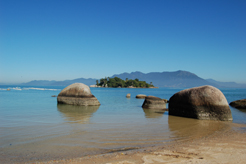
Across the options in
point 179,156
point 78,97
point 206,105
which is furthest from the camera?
point 78,97

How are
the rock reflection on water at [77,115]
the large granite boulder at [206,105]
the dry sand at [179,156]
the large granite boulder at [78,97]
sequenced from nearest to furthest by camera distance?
1. the dry sand at [179,156]
2. the rock reflection on water at [77,115]
3. the large granite boulder at [206,105]
4. the large granite boulder at [78,97]

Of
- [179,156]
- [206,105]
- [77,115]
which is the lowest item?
[77,115]

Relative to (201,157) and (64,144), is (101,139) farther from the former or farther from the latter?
(201,157)

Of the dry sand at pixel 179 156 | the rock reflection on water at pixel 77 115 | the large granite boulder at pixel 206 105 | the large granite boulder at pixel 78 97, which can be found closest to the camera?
the dry sand at pixel 179 156

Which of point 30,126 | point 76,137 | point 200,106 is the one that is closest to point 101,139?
point 76,137

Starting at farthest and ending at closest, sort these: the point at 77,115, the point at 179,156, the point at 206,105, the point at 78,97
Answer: the point at 78,97 < the point at 77,115 < the point at 206,105 < the point at 179,156

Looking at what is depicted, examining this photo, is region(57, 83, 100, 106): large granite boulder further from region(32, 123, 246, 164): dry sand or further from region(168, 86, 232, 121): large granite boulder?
region(32, 123, 246, 164): dry sand

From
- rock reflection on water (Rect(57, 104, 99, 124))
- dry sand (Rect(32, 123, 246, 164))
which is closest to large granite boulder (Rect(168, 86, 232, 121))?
dry sand (Rect(32, 123, 246, 164))

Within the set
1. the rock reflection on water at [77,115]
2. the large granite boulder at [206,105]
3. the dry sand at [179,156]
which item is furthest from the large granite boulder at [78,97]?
the dry sand at [179,156]

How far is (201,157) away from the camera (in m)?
5.54

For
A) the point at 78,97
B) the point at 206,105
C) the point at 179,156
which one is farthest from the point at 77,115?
the point at 179,156

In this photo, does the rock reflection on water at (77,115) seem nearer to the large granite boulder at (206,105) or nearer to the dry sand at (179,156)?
the dry sand at (179,156)

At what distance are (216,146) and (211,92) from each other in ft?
24.0

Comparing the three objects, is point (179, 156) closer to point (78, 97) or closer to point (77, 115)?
point (77, 115)
